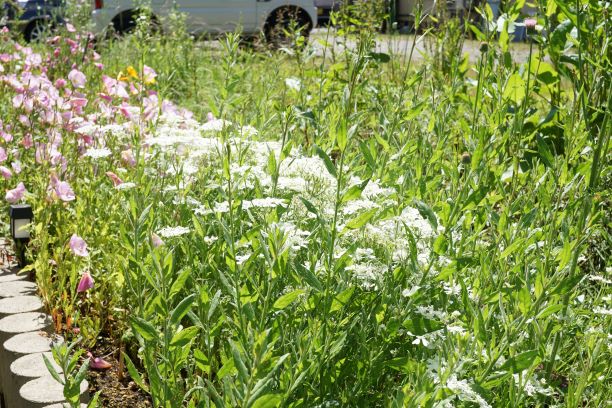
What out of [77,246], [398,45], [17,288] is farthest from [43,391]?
[398,45]

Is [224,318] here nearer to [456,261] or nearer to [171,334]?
[171,334]

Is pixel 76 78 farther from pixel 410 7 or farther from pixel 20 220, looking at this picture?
pixel 410 7

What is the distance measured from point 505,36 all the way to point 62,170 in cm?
203

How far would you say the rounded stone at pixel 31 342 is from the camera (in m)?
2.72

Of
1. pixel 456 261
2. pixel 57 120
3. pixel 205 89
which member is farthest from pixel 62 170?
pixel 205 89

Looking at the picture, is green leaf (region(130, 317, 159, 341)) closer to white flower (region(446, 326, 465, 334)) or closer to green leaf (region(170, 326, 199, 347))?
green leaf (region(170, 326, 199, 347))

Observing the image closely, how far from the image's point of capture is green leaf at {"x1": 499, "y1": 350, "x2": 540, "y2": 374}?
5.71ft

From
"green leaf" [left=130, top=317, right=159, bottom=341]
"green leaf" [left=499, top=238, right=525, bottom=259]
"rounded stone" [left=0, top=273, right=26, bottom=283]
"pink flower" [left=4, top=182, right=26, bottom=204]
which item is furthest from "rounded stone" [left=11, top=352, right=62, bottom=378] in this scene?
"green leaf" [left=499, top=238, right=525, bottom=259]

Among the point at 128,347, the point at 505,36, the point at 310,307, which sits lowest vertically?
the point at 128,347

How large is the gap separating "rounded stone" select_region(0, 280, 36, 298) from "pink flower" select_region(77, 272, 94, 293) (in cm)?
45

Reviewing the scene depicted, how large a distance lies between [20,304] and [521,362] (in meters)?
2.06

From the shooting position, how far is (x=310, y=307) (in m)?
1.96

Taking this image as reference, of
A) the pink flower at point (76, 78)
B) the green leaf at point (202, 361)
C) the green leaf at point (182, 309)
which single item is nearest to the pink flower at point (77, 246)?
the green leaf at point (202, 361)

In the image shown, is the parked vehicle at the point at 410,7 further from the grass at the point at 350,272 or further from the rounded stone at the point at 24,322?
the rounded stone at the point at 24,322
